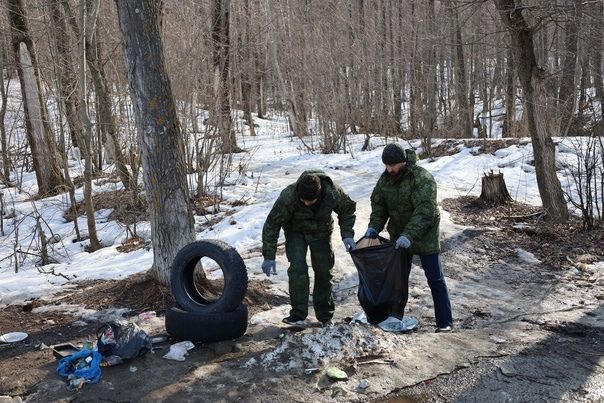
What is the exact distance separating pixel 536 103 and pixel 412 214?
4909 mm

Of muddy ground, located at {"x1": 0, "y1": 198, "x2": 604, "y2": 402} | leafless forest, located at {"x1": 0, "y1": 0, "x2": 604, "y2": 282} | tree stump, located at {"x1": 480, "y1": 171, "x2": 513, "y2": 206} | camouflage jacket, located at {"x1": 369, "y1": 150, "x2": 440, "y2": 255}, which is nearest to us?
muddy ground, located at {"x1": 0, "y1": 198, "x2": 604, "y2": 402}

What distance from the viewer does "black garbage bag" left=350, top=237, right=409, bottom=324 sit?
16.7 ft

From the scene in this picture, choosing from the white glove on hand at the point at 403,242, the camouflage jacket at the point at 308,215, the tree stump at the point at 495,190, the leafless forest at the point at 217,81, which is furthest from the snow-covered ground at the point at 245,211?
the white glove on hand at the point at 403,242

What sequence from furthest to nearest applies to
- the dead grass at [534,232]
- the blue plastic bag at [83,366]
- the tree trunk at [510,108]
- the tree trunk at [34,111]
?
the tree trunk at [510,108] → the tree trunk at [34,111] → the dead grass at [534,232] → the blue plastic bag at [83,366]

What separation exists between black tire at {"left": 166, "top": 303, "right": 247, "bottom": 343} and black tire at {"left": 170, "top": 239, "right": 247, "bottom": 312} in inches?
3.2

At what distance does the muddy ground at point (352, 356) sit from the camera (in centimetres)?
404

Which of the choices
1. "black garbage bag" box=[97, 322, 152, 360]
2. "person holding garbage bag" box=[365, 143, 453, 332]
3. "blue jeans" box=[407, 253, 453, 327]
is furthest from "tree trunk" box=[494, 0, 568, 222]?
"black garbage bag" box=[97, 322, 152, 360]

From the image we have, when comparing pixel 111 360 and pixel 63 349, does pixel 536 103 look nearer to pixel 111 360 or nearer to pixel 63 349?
pixel 111 360

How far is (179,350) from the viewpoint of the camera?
4594 mm

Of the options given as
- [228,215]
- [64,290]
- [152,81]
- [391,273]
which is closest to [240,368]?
[391,273]

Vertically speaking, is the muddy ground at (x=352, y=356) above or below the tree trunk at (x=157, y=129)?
below

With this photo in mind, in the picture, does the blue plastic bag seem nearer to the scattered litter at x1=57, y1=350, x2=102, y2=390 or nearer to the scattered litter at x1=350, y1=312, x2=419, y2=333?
the scattered litter at x1=57, y1=350, x2=102, y2=390

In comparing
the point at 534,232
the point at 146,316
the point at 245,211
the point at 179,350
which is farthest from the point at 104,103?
the point at 534,232

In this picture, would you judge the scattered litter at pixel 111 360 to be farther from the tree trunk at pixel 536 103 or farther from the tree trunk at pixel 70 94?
the tree trunk at pixel 536 103
